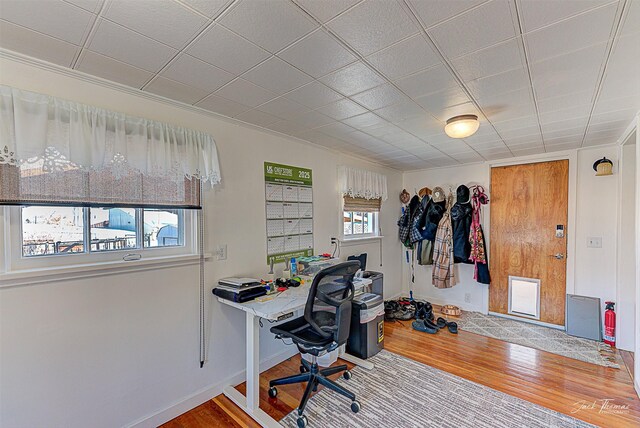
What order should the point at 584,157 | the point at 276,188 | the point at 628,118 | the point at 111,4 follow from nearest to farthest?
the point at 111,4 → the point at 628,118 → the point at 276,188 → the point at 584,157

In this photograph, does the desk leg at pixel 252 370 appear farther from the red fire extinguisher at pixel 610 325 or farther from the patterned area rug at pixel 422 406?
the red fire extinguisher at pixel 610 325

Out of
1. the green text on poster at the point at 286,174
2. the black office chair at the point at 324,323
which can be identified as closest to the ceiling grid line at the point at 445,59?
the black office chair at the point at 324,323

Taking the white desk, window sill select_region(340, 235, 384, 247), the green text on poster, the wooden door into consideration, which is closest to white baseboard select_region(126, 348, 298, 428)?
the white desk

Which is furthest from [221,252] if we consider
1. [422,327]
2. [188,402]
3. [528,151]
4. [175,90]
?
[528,151]

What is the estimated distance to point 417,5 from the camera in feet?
3.68

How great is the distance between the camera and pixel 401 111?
7.38 feet

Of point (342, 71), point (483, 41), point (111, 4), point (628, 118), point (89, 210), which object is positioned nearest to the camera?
point (111, 4)

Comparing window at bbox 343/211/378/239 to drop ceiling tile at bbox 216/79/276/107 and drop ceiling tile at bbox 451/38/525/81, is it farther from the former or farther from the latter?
drop ceiling tile at bbox 451/38/525/81

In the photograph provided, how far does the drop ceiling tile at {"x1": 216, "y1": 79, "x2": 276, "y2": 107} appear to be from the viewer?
1.82 metres

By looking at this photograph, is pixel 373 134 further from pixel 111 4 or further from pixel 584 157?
pixel 584 157

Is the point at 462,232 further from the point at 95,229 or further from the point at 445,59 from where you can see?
the point at 95,229

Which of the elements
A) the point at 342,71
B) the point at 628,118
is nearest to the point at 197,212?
the point at 342,71

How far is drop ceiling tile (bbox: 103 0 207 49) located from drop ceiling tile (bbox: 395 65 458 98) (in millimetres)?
1210

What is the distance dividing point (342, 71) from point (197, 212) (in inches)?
59.9
